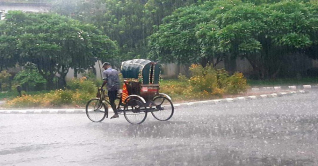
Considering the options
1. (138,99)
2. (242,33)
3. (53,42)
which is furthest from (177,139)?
(53,42)

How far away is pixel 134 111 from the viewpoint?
544 inches

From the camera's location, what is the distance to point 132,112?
45.5 ft

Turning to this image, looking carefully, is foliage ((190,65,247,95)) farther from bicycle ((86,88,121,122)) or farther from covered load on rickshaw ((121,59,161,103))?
bicycle ((86,88,121,122))

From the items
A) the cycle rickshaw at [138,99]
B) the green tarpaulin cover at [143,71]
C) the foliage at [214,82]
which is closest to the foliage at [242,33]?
the foliage at [214,82]

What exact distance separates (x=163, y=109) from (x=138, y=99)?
2.81ft

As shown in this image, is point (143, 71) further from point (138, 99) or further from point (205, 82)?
point (205, 82)

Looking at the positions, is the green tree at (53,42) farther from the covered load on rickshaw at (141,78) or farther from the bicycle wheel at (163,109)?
the bicycle wheel at (163,109)

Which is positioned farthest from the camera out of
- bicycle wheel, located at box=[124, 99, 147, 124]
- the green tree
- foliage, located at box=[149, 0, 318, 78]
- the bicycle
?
the green tree

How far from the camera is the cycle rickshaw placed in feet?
45.3

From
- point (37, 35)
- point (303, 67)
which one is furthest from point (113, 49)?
point (303, 67)

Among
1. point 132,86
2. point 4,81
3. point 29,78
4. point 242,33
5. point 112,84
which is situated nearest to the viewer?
point 112,84

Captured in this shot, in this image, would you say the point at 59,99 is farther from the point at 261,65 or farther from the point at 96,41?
the point at 261,65

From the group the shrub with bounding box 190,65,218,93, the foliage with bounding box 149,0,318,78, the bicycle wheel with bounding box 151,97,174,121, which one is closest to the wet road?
the bicycle wheel with bounding box 151,97,174,121

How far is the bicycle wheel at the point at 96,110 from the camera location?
47.4 feet
